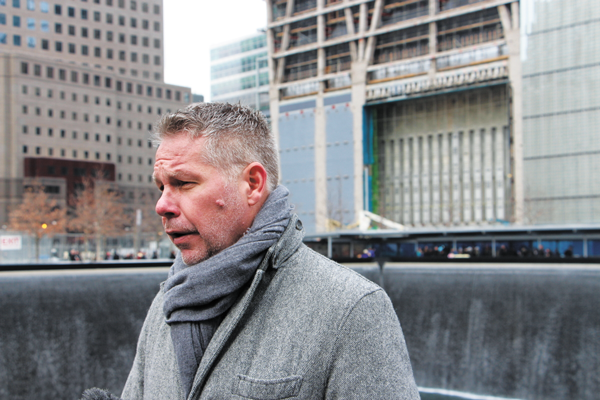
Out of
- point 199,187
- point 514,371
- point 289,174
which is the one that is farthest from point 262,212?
point 289,174

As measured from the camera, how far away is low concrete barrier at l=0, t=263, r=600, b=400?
15.3m

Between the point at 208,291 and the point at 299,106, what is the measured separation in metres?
61.6

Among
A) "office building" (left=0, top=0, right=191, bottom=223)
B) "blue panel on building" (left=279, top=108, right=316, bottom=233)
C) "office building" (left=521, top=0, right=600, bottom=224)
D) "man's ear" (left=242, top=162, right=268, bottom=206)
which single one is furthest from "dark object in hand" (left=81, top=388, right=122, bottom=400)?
"blue panel on building" (left=279, top=108, right=316, bottom=233)

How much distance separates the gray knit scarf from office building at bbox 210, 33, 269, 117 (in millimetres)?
70382

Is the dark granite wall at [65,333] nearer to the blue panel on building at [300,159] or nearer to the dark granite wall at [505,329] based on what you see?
the dark granite wall at [505,329]

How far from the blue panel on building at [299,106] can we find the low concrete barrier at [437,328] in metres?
43.1

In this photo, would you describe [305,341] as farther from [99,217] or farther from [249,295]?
[99,217]

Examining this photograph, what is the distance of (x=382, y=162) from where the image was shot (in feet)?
203

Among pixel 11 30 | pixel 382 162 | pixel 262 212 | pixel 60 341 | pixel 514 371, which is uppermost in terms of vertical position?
pixel 11 30

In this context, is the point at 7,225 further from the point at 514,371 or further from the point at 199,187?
the point at 199,187

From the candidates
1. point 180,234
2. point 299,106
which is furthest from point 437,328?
point 299,106

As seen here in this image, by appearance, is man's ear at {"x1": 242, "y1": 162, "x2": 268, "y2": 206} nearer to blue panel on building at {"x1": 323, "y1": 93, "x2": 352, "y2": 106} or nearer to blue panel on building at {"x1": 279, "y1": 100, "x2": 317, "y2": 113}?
blue panel on building at {"x1": 323, "y1": 93, "x2": 352, "y2": 106}

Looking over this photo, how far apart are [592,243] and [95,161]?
4742 centimetres

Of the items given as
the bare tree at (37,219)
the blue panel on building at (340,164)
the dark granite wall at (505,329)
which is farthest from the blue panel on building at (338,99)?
the dark granite wall at (505,329)
